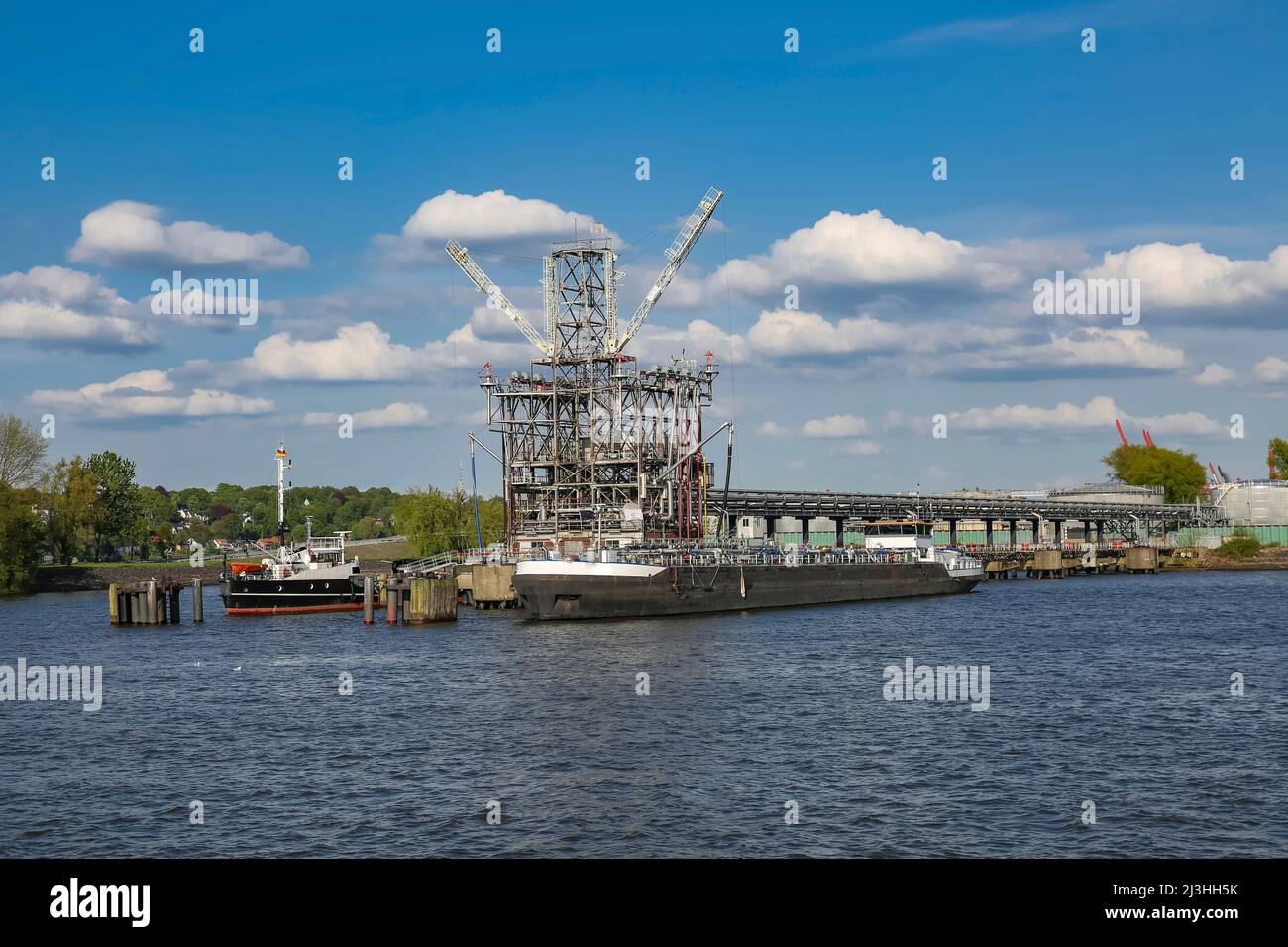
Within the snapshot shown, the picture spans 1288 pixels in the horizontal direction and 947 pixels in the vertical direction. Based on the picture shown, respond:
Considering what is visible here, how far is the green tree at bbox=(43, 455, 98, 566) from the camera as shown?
16675cm

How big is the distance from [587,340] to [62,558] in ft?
309

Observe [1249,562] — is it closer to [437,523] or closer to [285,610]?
[437,523]

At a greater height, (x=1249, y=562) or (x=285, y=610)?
(x=285, y=610)

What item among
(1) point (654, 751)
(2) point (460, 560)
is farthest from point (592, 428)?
(1) point (654, 751)

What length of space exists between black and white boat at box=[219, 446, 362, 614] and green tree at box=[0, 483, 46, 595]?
58.1 meters

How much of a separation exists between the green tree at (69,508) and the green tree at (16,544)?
580 inches

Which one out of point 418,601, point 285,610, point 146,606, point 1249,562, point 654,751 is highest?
point 418,601

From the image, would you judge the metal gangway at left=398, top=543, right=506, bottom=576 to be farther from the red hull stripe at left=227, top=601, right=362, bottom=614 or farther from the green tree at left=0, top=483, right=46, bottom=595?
the green tree at left=0, top=483, right=46, bottom=595

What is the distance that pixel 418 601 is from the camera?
88312 mm

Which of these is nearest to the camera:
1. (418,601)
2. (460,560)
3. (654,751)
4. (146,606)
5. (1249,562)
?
(654,751)

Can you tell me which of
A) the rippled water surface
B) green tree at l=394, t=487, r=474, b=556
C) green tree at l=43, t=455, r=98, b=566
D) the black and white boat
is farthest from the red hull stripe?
green tree at l=43, t=455, r=98, b=566

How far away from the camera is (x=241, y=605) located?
3863 inches

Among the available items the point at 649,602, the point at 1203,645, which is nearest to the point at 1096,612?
the point at 1203,645

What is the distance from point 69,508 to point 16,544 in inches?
824
